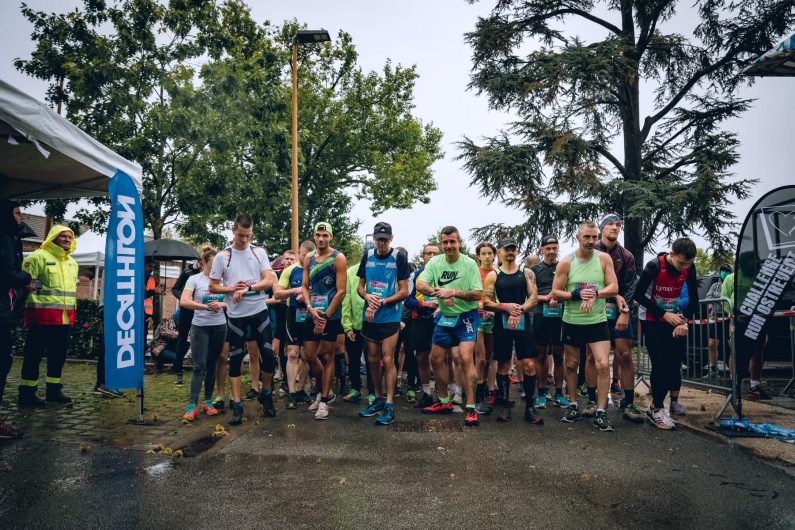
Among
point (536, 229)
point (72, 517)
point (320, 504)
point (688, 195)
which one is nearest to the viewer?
point (72, 517)

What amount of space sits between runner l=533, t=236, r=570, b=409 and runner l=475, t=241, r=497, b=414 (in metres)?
0.65

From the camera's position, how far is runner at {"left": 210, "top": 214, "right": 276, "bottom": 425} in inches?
→ 243

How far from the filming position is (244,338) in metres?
6.26

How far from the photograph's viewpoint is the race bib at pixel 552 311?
7.37 meters

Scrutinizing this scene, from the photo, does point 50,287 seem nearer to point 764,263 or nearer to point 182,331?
point 182,331

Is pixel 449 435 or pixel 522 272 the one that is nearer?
pixel 449 435

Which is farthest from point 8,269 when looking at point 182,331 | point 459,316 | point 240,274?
point 459,316

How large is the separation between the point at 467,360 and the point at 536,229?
13.8 m

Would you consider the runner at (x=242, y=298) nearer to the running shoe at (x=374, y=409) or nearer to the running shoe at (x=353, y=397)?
the running shoe at (x=374, y=409)

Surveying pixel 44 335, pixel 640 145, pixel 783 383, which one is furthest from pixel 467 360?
pixel 640 145

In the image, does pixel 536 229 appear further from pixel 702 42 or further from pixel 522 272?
pixel 522 272

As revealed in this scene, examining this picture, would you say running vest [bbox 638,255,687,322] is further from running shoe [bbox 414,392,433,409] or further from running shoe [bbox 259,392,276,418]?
running shoe [bbox 259,392,276,418]

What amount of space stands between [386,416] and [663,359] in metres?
3.33

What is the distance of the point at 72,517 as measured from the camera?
10.7 feet
